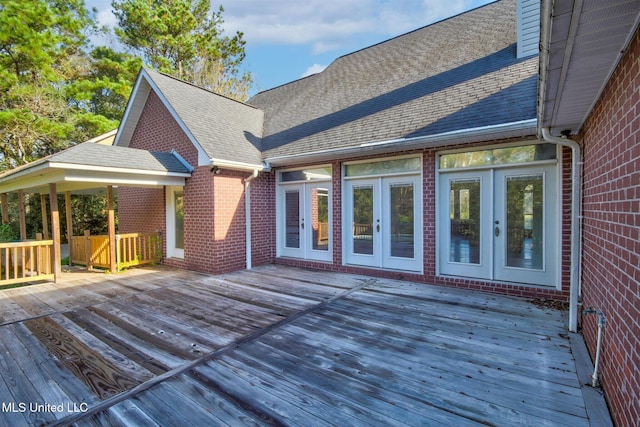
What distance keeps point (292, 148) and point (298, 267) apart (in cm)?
299

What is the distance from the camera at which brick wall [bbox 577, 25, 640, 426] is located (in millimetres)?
1872

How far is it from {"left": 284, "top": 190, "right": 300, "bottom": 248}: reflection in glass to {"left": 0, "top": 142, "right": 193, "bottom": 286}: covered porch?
8.31ft

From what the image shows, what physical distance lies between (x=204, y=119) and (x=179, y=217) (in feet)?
8.72

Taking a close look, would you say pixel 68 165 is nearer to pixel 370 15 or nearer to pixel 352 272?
pixel 352 272

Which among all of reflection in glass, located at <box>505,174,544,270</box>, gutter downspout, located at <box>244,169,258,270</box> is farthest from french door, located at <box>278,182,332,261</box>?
reflection in glass, located at <box>505,174,544,270</box>

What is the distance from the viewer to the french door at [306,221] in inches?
292

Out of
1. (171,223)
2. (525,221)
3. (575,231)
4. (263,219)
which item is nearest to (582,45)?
(575,231)

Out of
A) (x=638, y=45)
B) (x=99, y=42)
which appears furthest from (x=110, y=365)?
(x=99, y=42)

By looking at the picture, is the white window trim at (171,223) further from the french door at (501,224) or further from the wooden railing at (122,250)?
the french door at (501,224)

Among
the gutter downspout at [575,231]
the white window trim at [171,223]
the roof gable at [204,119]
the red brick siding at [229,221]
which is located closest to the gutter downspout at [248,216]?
the red brick siding at [229,221]

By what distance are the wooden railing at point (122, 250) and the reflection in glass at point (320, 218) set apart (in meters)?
4.32

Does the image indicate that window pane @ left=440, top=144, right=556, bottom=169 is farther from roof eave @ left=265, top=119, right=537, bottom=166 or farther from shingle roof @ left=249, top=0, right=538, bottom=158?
shingle roof @ left=249, top=0, right=538, bottom=158

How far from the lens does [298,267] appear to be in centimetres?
770

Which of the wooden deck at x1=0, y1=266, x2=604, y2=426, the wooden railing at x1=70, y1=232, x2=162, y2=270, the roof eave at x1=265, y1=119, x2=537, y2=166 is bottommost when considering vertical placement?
the wooden deck at x1=0, y1=266, x2=604, y2=426
